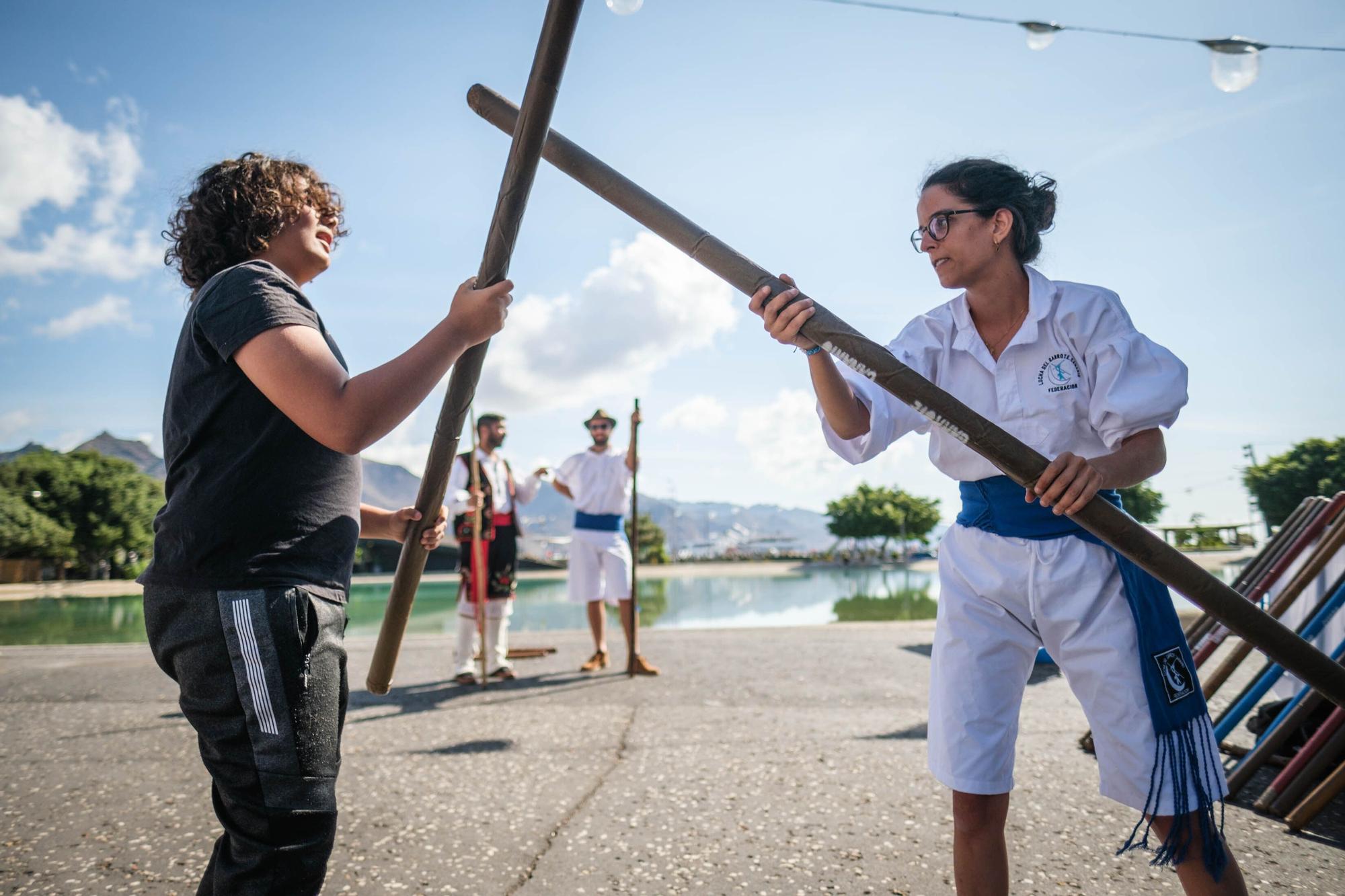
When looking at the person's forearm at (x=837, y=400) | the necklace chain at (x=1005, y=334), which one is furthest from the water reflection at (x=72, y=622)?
the necklace chain at (x=1005, y=334)

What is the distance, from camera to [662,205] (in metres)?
1.76

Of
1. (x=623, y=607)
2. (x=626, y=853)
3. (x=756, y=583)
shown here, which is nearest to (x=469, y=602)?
(x=623, y=607)

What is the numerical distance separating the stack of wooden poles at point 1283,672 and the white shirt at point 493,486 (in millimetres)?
4658

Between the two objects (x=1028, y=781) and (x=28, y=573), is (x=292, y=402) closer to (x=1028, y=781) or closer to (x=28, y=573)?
(x=1028, y=781)

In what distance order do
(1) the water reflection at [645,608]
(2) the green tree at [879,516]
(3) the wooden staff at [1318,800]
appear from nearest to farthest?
(3) the wooden staff at [1318,800] → (1) the water reflection at [645,608] → (2) the green tree at [879,516]

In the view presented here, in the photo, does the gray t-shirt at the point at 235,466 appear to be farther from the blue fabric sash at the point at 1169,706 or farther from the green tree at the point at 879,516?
the green tree at the point at 879,516

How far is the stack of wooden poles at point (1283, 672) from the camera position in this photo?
274 centimetres

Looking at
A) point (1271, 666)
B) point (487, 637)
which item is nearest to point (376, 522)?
point (1271, 666)

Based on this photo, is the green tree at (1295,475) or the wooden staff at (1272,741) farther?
the green tree at (1295,475)

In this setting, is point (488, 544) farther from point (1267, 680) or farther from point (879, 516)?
point (879, 516)

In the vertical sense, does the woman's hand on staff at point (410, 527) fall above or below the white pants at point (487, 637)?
above

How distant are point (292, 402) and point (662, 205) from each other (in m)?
0.90

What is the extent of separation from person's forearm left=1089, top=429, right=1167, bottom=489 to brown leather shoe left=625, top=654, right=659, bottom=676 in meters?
4.60

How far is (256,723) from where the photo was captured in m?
1.36
